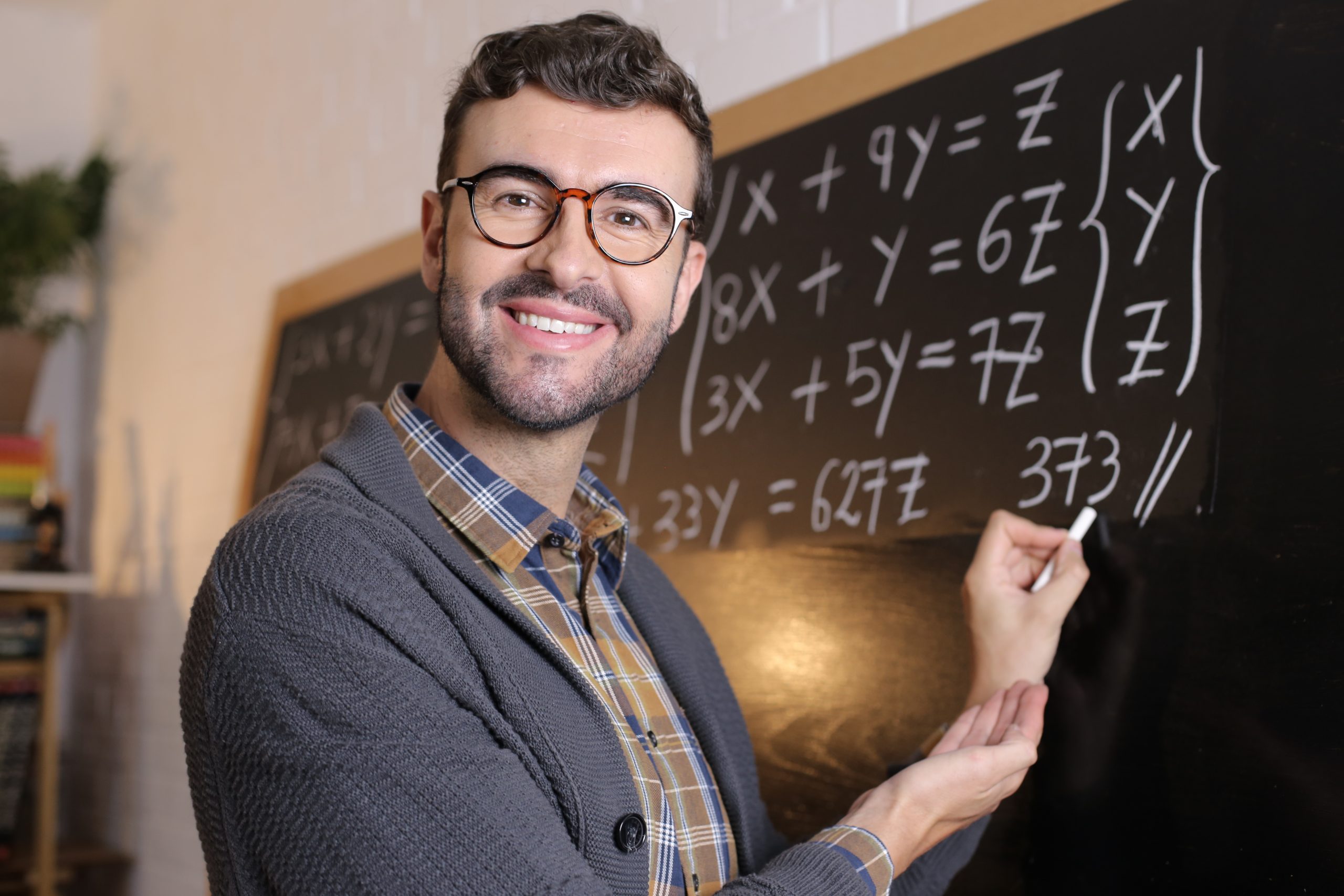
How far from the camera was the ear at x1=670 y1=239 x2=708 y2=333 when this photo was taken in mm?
1312

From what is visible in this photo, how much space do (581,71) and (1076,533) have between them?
28.0 inches

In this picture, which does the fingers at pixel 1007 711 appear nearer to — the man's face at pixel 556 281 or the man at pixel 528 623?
the man at pixel 528 623

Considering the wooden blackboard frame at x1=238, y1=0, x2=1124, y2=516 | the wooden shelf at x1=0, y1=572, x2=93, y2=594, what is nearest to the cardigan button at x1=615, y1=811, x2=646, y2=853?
the wooden blackboard frame at x1=238, y1=0, x2=1124, y2=516

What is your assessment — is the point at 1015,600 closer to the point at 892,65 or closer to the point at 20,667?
the point at 892,65

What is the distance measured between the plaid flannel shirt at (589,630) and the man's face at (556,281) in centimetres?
8

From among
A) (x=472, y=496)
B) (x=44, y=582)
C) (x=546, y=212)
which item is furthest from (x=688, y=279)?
(x=44, y=582)

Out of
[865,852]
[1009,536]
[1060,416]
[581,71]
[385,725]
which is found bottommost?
[865,852]

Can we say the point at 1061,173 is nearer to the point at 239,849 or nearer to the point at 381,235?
the point at 239,849

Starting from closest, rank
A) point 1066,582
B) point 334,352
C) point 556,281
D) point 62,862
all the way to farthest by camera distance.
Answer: point 556,281
point 1066,582
point 334,352
point 62,862

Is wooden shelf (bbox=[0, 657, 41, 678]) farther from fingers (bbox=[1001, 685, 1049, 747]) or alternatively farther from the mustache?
fingers (bbox=[1001, 685, 1049, 747])

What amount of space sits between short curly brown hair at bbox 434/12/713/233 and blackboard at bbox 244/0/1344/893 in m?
0.43

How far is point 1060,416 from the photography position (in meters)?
1.33

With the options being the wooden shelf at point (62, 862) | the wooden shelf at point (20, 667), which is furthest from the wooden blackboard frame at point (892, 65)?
the wooden shelf at point (62, 862)

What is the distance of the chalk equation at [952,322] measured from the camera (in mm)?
1255
